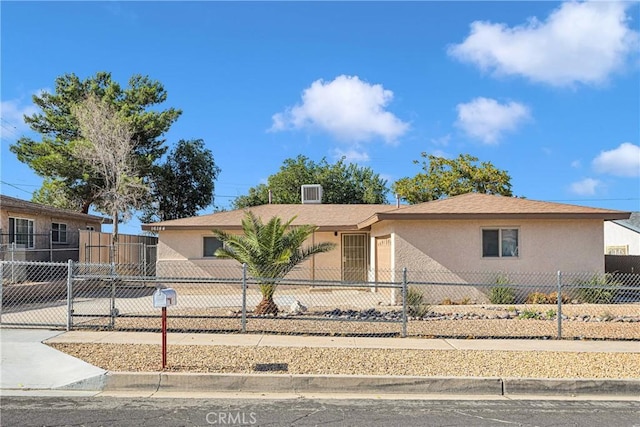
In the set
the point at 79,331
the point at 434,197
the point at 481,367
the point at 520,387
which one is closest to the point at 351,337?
the point at 481,367

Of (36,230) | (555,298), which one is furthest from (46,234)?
(555,298)

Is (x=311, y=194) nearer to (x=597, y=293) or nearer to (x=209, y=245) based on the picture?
(x=209, y=245)

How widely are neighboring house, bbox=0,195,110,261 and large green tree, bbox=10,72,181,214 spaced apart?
13.3 ft

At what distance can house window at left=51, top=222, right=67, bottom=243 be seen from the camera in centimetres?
2377

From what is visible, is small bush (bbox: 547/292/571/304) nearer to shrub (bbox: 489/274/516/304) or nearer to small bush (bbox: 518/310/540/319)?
shrub (bbox: 489/274/516/304)

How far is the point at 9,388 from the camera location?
726 cm

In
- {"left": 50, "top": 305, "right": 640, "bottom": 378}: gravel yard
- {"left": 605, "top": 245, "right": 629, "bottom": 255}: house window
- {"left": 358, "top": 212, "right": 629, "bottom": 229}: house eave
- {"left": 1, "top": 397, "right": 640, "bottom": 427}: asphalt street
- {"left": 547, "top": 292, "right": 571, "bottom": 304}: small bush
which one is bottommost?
{"left": 1, "top": 397, "right": 640, "bottom": 427}: asphalt street

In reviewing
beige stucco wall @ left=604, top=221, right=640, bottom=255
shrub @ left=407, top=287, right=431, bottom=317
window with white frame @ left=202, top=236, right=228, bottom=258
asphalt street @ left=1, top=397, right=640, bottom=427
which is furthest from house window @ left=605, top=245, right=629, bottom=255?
asphalt street @ left=1, top=397, right=640, bottom=427

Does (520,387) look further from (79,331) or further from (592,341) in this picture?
(79,331)

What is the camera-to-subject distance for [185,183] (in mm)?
35156

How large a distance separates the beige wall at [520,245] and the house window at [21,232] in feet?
42.9

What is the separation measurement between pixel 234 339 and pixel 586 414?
19.3 ft

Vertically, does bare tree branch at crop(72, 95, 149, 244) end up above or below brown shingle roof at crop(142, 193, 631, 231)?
above

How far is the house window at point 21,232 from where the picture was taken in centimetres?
1988
